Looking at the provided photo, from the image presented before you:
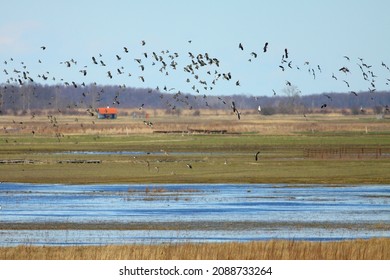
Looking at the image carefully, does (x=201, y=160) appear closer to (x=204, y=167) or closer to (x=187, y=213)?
(x=204, y=167)

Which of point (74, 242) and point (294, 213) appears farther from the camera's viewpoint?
point (294, 213)

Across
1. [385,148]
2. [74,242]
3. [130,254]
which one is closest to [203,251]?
[130,254]

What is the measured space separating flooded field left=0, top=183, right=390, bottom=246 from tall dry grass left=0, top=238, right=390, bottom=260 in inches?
136

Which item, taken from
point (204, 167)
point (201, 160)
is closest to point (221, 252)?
point (204, 167)

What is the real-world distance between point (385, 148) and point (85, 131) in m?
56.7

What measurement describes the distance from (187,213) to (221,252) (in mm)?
13209

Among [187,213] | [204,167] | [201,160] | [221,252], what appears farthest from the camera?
[201,160]

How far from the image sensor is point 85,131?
141 metres

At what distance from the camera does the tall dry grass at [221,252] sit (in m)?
27.0

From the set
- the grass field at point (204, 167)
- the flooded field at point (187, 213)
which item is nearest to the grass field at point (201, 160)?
the grass field at point (204, 167)

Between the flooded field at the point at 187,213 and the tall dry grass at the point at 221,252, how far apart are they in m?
3.46

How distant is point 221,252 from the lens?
91.4 ft

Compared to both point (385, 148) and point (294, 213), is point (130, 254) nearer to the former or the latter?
point (294, 213)

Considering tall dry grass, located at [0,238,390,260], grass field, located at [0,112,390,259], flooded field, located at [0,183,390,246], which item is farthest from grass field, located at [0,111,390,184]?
tall dry grass, located at [0,238,390,260]
